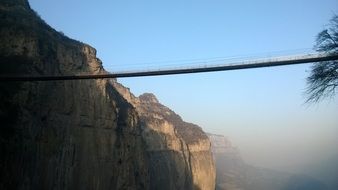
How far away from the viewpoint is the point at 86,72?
125 feet

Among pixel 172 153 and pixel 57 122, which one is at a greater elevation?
pixel 57 122

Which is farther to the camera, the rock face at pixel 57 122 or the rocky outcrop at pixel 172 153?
the rocky outcrop at pixel 172 153

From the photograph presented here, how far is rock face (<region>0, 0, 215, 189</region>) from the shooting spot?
25953 millimetres

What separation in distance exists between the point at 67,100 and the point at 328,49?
24639 mm

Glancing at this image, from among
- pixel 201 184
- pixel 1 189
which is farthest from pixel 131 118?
pixel 201 184

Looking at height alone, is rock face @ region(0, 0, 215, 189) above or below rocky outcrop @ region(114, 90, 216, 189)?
above

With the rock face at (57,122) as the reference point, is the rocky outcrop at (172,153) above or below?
below

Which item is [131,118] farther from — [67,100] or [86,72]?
[67,100]

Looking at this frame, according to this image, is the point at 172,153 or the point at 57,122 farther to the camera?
the point at 172,153

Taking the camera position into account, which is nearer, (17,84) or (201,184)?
(17,84)

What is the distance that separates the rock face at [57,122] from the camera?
25953mm

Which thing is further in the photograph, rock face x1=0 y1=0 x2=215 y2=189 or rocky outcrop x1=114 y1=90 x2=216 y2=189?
rocky outcrop x1=114 y1=90 x2=216 y2=189

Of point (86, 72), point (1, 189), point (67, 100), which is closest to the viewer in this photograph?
point (1, 189)

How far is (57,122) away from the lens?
31.5 meters
